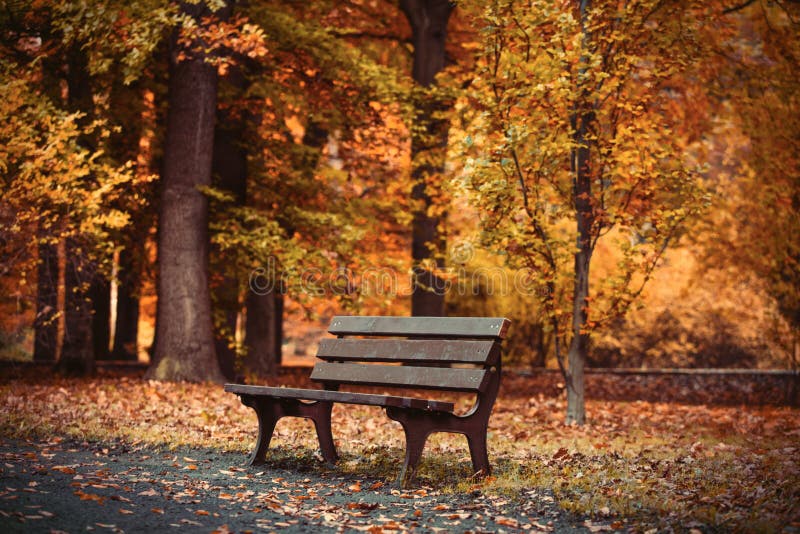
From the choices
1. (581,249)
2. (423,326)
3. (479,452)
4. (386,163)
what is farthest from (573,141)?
(386,163)

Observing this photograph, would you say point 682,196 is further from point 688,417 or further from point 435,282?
point 435,282

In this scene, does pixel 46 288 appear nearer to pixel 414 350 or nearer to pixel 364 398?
pixel 414 350

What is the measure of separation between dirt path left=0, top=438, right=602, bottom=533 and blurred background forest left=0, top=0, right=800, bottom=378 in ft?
13.8

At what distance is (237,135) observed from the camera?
14164 mm

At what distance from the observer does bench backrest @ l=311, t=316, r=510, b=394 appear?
5730 mm

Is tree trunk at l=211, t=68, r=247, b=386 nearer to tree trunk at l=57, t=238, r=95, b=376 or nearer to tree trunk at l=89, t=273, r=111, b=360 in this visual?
tree trunk at l=57, t=238, r=95, b=376

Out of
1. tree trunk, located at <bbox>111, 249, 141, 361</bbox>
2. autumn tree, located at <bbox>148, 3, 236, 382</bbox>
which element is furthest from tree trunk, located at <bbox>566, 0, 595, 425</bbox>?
tree trunk, located at <bbox>111, 249, 141, 361</bbox>

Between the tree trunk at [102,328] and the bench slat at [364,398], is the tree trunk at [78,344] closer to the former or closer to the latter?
the tree trunk at [102,328]

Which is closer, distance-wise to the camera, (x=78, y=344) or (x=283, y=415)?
(x=283, y=415)

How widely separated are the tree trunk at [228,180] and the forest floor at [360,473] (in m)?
4.08

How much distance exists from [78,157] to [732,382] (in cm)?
1201

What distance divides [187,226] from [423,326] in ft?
21.5

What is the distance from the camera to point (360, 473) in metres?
6.12

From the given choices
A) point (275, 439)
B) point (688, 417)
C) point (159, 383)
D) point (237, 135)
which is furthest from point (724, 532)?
point (237, 135)
